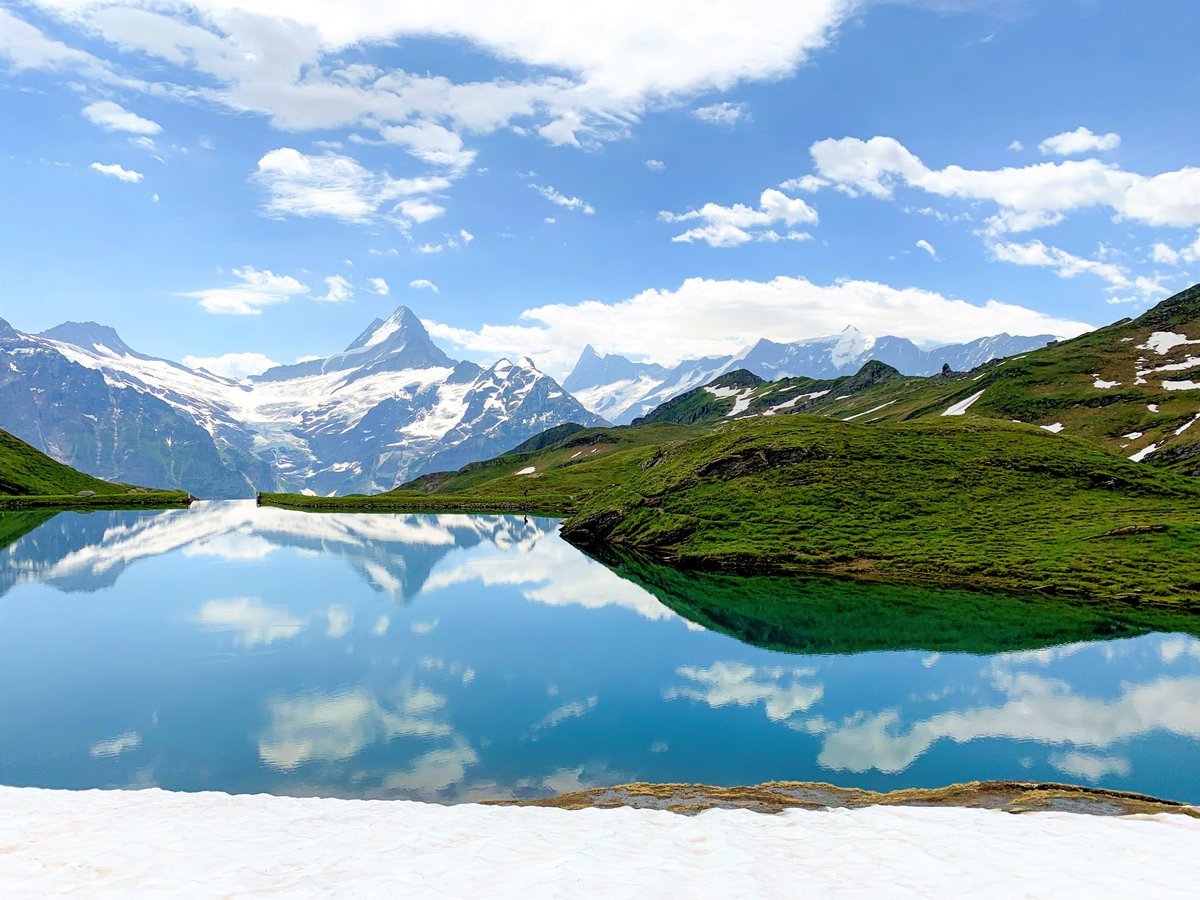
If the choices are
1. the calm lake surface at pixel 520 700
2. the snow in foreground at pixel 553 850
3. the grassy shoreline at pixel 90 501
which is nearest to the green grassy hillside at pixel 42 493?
the grassy shoreline at pixel 90 501

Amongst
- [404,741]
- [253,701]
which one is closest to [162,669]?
[253,701]

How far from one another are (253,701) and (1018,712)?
144ft

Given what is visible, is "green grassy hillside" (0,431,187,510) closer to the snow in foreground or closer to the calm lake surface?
the calm lake surface

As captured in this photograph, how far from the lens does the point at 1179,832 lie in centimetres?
1944

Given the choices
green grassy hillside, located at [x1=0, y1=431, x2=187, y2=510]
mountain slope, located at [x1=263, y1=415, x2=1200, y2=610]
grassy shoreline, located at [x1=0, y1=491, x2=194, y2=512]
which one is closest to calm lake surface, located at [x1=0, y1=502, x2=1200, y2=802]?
mountain slope, located at [x1=263, y1=415, x2=1200, y2=610]

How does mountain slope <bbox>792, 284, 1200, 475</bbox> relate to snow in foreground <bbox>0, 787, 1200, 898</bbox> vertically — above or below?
above

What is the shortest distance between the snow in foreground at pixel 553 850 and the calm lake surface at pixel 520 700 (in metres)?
5.49

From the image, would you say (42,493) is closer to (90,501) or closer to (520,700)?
(90,501)

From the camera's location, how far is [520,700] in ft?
124

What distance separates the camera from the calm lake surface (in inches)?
1113

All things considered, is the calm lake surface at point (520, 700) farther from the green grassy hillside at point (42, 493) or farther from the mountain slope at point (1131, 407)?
the green grassy hillside at point (42, 493)

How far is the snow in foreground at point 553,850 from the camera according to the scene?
14.7m

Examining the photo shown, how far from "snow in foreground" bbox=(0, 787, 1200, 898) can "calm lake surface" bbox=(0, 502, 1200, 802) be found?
549 cm

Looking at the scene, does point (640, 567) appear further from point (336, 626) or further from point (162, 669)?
point (162, 669)
